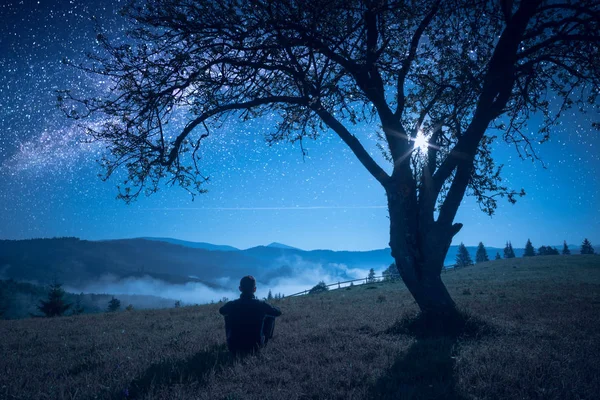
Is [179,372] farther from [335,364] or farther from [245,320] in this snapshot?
[335,364]

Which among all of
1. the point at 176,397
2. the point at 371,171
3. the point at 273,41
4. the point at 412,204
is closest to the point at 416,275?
the point at 412,204

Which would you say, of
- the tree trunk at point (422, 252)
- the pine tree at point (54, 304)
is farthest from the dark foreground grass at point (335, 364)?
the pine tree at point (54, 304)

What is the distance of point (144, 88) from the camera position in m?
8.43

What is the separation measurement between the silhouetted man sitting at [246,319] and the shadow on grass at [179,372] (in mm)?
353

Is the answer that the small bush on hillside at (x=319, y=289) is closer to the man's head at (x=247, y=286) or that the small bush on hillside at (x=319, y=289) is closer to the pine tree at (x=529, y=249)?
the man's head at (x=247, y=286)

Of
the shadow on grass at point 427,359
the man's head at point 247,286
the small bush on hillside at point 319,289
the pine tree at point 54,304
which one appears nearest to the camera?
the shadow on grass at point 427,359

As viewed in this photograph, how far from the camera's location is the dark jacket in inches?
259

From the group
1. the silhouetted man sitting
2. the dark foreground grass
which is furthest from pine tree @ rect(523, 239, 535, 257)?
the silhouetted man sitting

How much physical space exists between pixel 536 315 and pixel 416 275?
17.4 feet

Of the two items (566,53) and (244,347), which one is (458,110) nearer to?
(566,53)

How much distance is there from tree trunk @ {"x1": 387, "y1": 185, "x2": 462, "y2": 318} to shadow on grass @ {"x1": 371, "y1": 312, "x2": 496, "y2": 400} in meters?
0.39

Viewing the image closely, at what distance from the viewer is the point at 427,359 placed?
5.80m

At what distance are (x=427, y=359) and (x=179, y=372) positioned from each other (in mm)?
4696

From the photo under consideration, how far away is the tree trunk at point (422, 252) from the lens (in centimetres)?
Answer: 855
